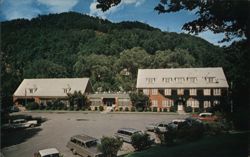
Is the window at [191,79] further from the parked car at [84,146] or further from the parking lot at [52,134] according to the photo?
the parked car at [84,146]

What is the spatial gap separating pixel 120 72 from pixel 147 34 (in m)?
17.5

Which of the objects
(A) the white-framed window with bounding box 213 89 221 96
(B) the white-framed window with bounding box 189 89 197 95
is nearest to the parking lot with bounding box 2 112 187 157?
(B) the white-framed window with bounding box 189 89 197 95

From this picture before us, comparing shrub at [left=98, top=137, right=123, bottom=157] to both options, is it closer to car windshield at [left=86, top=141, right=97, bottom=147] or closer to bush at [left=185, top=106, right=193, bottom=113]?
car windshield at [left=86, top=141, right=97, bottom=147]

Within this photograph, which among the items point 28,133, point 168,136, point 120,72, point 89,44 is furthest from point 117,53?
point 168,136

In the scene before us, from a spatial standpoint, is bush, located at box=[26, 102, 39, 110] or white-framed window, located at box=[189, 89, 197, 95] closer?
white-framed window, located at box=[189, 89, 197, 95]

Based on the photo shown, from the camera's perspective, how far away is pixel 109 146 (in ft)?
74.0

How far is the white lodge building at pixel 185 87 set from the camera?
189 feet

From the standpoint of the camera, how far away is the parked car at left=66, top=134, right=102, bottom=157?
23408mm

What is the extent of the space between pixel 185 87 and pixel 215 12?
140ft

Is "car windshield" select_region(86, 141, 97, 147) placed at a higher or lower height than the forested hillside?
lower

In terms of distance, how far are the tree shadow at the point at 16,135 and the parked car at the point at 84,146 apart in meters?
8.78

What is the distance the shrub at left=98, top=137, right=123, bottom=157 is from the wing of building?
143 feet

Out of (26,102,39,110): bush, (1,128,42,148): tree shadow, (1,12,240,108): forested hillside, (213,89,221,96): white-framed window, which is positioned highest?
(1,12,240,108): forested hillside

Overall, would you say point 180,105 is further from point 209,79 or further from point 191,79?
point 209,79
